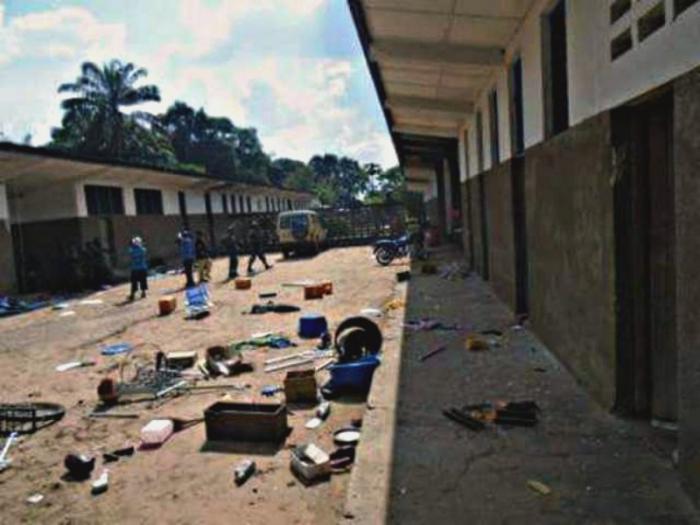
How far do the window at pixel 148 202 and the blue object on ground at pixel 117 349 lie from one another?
1807 cm

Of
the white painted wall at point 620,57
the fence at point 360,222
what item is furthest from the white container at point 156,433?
the fence at point 360,222

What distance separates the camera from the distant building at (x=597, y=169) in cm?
371

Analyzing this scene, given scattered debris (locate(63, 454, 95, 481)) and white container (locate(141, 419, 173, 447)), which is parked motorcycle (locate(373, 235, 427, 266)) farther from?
scattered debris (locate(63, 454, 95, 481))

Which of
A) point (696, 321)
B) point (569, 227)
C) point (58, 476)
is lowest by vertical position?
point (58, 476)

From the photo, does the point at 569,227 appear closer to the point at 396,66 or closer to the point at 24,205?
the point at 396,66

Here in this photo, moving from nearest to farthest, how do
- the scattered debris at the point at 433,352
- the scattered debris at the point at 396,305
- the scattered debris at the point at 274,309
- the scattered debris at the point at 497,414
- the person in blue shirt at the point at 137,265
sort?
the scattered debris at the point at 497,414 < the scattered debris at the point at 433,352 < the scattered debris at the point at 396,305 < the scattered debris at the point at 274,309 < the person in blue shirt at the point at 137,265

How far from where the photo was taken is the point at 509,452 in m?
4.85

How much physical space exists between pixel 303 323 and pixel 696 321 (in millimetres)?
7699

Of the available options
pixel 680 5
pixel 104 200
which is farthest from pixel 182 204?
pixel 680 5

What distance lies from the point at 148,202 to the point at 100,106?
23125mm

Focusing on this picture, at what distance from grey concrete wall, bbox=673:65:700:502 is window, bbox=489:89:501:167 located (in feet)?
25.4

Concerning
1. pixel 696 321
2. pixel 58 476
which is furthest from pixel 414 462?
pixel 58 476

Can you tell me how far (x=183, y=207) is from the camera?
3409 centimetres

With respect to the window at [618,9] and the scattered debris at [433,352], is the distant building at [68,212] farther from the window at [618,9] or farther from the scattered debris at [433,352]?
the window at [618,9]
